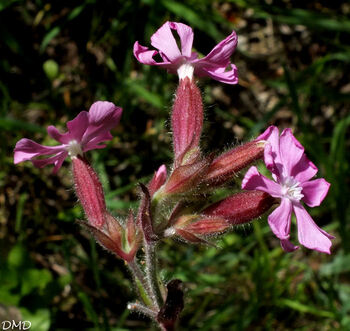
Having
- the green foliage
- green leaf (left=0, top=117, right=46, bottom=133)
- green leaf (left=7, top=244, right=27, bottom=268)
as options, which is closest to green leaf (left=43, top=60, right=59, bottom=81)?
the green foliage

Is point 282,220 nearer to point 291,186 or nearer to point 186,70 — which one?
point 291,186

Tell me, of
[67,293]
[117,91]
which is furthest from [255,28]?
[67,293]

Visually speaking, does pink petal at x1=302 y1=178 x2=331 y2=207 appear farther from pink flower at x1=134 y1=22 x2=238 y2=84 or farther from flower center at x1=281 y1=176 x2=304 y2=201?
pink flower at x1=134 y1=22 x2=238 y2=84

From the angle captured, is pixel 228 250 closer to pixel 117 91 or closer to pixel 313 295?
pixel 313 295

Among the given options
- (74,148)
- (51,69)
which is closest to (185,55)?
(74,148)

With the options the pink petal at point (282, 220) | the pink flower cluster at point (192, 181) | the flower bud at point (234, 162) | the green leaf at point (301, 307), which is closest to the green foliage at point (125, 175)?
the green leaf at point (301, 307)
